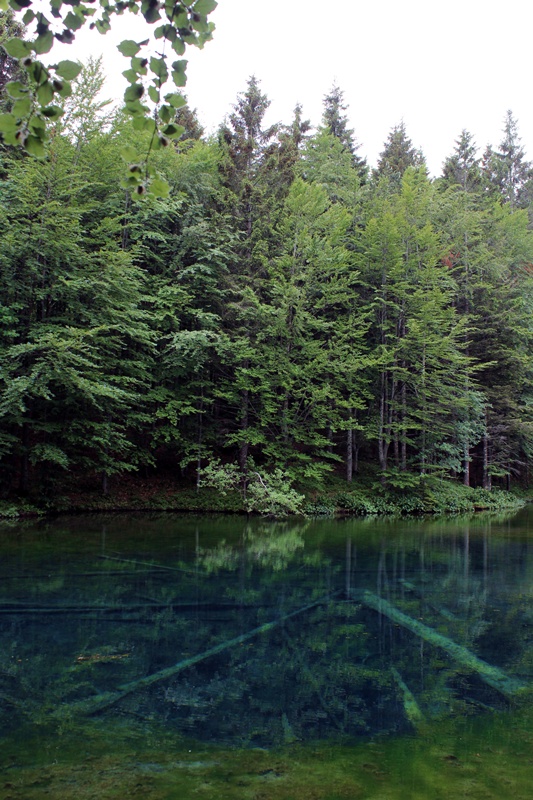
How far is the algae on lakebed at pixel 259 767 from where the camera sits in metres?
2.72

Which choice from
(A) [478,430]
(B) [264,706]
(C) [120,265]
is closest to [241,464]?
(C) [120,265]

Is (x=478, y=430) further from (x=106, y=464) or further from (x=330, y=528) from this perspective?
(x=106, y=464)

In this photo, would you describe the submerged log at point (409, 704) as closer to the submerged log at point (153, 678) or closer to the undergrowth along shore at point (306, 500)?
the submerged log at point (153, 678)

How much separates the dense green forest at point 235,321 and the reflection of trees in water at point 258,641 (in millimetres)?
7106

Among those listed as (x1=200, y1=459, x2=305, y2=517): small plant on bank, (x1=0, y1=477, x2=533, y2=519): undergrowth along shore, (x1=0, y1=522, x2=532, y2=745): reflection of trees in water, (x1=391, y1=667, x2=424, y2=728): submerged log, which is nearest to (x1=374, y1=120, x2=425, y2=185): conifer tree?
(x1=0, y1=477, x2=533, y2=519): undergrowth along shore

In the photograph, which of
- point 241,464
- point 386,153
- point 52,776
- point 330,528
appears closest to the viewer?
point 52,776

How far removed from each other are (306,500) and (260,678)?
14.3m

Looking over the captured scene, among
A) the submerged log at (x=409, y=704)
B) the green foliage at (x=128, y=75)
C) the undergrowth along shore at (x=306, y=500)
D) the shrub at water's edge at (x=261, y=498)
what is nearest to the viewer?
the green foliage at (x=128, y=75)

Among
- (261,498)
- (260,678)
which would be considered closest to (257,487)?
(261,498)

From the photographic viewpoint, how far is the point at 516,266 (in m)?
29.9

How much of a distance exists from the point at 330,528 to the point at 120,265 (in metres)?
9.36

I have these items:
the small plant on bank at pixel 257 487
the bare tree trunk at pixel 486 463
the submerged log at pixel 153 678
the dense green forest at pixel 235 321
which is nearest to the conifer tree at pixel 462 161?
the dense green forest at pixel 235 321

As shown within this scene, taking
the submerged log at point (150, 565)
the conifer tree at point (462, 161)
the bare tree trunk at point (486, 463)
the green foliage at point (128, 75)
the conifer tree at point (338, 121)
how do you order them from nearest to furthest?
the green foliage at point (128, 75) → the submerged log at point (150, 565) → the bare tree trunk at point (486, 463) → the conifer tree at point (338, 121) → the conifer tree at point (462, 161)

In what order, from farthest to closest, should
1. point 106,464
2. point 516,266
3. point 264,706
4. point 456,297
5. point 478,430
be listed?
point 516,266 → point 456,297 → point 478,430 → point 106,464 → point 264,706
